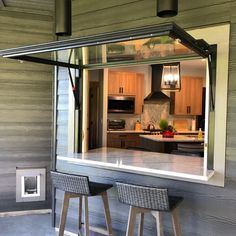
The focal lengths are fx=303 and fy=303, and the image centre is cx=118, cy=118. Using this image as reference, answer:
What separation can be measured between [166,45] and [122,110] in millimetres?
5236

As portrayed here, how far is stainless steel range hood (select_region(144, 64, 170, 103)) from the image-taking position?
7961mm

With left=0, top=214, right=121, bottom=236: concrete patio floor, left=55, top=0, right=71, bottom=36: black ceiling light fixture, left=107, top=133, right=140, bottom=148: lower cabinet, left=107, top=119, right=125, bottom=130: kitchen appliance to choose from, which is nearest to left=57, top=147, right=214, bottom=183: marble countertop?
left=0, top=214, right=121, bottom=236: concrete patio floor

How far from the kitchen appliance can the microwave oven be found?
263 mm

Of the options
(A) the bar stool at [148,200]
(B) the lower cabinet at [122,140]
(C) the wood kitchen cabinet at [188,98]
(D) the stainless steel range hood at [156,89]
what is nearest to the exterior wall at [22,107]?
(A) the bar stool at [148,200]

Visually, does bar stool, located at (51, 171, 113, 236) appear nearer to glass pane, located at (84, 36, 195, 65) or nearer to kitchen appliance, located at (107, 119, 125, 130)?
glass pane, located at (84, 36, 195, 65)

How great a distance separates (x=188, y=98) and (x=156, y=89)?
3.15 ft

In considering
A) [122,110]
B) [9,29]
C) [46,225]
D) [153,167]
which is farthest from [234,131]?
[122,110]

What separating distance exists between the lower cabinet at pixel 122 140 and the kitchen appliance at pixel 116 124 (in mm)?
375

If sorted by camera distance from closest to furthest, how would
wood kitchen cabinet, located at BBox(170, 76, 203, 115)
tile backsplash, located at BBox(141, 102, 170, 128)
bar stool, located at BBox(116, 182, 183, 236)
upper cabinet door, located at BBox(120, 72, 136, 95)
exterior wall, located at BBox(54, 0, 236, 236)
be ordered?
bar stool, located at BBox(116, 182, 183, 236)
exterior wall, located at BBox(54, 0, 236, 236)
upper cabinet door, located at BBox(120, 72, 136, 95)
tile backsplash, located at BBox(141, 102, 170, 128)
wood kitchen cabinet, located at BBox(170, 76, 203, 115)

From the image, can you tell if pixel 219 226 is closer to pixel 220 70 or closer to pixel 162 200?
pixel 162 200

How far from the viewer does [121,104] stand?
7.49 meters

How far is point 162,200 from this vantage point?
6.91 ft

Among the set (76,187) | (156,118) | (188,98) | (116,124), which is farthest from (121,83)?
(76,187)

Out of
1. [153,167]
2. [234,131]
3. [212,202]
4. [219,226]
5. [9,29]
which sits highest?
[9,29]
